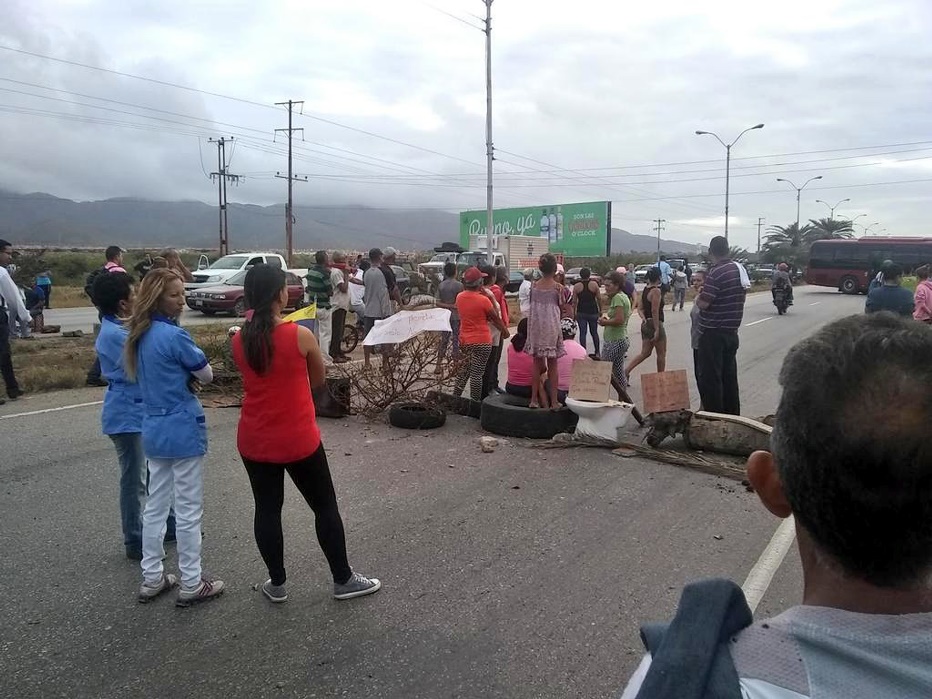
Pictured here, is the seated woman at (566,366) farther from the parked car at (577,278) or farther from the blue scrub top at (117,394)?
the blue scrub top at (117,394)

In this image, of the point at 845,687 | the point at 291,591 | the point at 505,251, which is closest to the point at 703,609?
the point at 845,687

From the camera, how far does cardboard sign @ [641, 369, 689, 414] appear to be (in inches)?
278

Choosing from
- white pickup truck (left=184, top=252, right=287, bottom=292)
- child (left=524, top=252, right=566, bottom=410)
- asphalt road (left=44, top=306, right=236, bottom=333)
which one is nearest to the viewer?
child (left=524, top=252, right=566, bottom=410)

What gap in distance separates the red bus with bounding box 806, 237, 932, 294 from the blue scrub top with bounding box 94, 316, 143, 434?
41562 millimetres

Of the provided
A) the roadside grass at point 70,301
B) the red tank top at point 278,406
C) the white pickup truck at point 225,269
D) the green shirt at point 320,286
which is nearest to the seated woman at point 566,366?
the red tank top at point 278,406

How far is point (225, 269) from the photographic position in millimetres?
24672

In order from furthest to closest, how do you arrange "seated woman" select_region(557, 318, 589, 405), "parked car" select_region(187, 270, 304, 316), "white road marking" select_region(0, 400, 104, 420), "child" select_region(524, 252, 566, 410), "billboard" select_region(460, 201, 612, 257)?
"billboard" select_region(460, 201, 612, 257) → "parked car" select_region(187, 270, 304, 316) → "white road marking" select_region(0, 400, 104, 420) → "seated woman" select_region(557, 318, 589, 405) → "child" select_region(524, 252, 566, 410)

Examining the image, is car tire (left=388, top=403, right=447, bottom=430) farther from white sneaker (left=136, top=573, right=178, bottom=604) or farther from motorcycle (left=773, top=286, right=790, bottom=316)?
motorcycle (left=773, top=286, right=790, bottom=316)

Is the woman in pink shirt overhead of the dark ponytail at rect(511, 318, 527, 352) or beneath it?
overhead

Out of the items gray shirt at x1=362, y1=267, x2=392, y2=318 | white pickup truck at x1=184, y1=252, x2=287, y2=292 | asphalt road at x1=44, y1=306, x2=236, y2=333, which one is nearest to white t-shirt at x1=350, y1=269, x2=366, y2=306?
gray shirt at x1=362, y1=267, x2=392, y2=318

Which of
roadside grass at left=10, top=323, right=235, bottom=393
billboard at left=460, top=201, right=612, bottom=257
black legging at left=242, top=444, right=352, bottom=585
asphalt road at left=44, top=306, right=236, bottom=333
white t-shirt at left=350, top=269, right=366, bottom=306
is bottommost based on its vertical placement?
asphalt road at left=44, top=306, right=236, bottom=333

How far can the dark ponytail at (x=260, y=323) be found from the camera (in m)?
3.60

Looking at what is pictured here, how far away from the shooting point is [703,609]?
1022 mm

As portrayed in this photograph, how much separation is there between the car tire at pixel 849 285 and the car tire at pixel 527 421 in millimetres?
→ 38362
